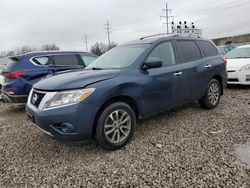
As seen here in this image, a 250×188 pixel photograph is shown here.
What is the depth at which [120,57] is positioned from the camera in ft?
13.3

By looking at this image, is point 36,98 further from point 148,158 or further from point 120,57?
point 148,158

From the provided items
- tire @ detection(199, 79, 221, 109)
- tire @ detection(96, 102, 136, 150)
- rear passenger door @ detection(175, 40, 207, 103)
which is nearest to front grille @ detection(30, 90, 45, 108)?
tire @ detection(96, 102, 136, 150)

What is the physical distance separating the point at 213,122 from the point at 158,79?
1544 millimetres

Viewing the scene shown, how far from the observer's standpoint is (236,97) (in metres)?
6.35

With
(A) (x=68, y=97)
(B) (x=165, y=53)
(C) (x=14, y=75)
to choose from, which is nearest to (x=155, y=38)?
(B) (x=165, y=53)

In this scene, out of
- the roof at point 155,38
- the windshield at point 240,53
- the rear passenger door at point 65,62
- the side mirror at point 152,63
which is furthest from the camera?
the windshield at point 240,53

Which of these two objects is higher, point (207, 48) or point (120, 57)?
point (207, 48)

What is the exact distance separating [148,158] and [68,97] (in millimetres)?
1392

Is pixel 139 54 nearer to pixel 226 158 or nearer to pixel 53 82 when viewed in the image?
pixel 53 82

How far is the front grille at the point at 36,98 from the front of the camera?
3.18 meters

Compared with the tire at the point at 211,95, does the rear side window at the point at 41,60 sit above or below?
above

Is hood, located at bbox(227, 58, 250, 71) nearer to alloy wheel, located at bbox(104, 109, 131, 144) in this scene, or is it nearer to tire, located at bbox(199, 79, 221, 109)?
tire, located at bbox(199, 79, 221, 109)

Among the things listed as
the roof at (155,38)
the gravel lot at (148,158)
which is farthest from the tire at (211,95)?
the roof at (155,38)

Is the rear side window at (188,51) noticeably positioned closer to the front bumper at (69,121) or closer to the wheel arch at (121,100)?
the wheel arch at (121,100)
